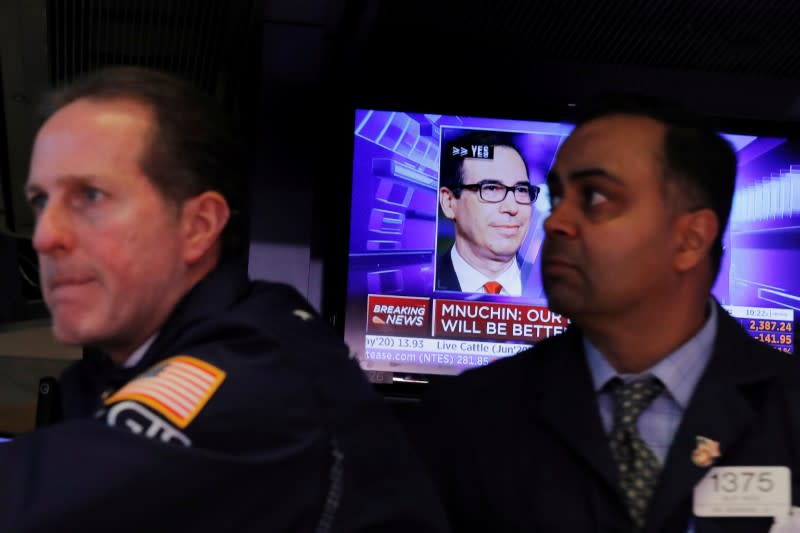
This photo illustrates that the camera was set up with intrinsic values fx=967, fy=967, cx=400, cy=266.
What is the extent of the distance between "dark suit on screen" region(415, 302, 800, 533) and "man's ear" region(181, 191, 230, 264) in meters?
0.52

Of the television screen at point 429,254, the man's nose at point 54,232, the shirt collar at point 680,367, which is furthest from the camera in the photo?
the television screen at point 429,254

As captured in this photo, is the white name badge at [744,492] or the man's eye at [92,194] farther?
the white name badge at [744,492]

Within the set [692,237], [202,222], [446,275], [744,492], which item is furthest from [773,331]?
[202,222]

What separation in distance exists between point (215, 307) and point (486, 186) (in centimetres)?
112

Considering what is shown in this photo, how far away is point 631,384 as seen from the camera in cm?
141

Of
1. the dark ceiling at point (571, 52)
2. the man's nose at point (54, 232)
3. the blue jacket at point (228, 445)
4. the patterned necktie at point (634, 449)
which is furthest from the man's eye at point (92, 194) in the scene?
the dark ceiling at point (571, 52)

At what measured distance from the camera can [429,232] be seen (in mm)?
2121

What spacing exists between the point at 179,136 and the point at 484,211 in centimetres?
105

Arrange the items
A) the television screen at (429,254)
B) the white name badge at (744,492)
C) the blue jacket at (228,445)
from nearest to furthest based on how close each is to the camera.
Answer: the blue jacket at (228,445), the white name badge at (744,492), the television screen at (429,254)

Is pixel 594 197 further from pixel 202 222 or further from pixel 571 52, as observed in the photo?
pixel 571 52

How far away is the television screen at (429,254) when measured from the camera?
2.09m

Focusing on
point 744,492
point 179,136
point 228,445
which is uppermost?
point 179,136

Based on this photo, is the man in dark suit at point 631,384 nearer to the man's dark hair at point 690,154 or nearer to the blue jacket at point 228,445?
the man's dark hair at point 690,154

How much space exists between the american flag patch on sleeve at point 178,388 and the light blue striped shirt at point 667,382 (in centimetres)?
66
